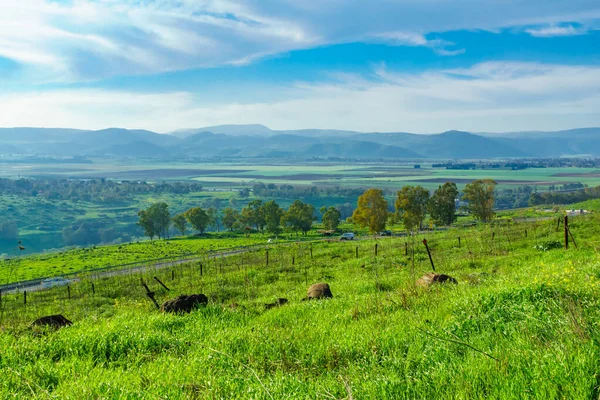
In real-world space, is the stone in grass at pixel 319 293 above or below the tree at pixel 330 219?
above

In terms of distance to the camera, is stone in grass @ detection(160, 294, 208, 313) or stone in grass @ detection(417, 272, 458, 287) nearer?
stone in grass @ detection(160, 294, 208, 313)

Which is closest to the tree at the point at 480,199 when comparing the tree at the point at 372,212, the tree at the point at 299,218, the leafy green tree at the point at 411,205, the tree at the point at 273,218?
the leafy green tree at the point at 411,205

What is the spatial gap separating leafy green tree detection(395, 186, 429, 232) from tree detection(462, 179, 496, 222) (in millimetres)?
7787

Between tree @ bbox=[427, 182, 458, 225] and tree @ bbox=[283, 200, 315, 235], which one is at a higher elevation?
tree @ bbox=[427, 182, 458, 225]

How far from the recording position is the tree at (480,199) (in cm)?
7744

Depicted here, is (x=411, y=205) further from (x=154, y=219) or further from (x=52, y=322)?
(x=154, y=219)

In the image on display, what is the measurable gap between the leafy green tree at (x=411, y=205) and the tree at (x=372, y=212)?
3648mm

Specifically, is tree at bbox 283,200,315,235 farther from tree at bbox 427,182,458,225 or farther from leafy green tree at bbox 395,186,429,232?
tree at bbox 427,182,458,225

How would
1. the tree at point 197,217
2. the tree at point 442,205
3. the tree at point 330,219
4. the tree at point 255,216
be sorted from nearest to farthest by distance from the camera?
the tree at point 442,205, the tree at point 330,219, the tree at point 255,216, the tree at point 197,217

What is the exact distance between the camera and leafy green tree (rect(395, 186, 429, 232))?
260 ft

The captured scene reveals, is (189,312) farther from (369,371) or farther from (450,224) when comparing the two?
(450,224)

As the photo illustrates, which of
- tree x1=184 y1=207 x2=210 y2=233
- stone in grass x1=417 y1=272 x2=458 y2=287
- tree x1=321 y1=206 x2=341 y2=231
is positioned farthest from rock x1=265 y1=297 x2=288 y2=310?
tree x1=184 y1=207 x2=210 y2=233

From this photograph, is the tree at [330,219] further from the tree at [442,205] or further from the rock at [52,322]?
the rock at [52,322]

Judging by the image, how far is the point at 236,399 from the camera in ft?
15.1
